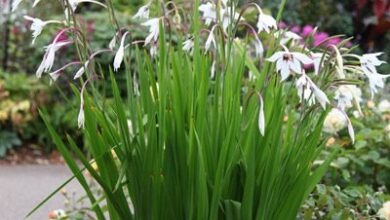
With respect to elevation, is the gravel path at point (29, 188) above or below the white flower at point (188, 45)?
below

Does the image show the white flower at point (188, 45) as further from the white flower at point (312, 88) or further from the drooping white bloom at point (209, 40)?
the white flower at point (312, 88)

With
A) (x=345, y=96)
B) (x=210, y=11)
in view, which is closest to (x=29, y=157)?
(x=210, y=11)

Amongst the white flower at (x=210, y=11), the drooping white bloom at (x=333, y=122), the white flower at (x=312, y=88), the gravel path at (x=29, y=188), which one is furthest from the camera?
the gravel path at (x=29, y=188)

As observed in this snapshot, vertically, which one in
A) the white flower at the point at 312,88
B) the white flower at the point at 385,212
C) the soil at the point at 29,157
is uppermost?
the white flower at the point at 312,88

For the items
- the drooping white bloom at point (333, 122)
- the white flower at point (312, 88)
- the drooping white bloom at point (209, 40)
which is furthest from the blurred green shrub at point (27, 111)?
the white flower at point (312, 88)

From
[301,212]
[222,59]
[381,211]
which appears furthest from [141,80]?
[381,211]
